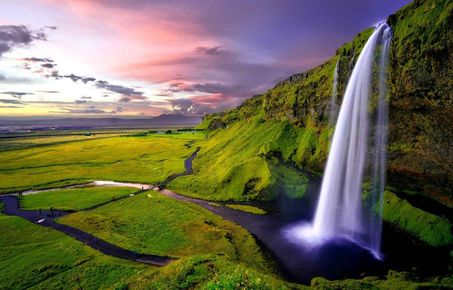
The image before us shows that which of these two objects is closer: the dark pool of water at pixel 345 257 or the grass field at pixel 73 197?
the dark pool of water at pixel 345 257

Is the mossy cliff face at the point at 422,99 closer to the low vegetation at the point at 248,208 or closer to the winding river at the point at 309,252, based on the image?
the winding river at the point at 309,252

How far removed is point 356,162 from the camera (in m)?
55.7

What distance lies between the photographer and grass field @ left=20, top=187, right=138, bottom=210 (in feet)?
232

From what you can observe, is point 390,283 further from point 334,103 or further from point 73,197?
point 73,197

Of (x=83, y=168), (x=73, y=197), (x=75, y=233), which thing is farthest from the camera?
(x=83, y=168)

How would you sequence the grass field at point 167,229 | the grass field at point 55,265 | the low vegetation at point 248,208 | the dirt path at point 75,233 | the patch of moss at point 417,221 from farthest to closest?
the low vegetation at point 248,208 → the grass field at point 167,229 → the patch of moss at point 417,221 → the dirt path at point 75,233 → the grass field at point 55,265

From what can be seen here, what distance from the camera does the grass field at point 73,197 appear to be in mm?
70575

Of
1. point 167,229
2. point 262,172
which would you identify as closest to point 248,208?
point 262,172

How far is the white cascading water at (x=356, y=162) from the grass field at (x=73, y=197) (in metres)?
52.5

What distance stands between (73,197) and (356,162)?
234 feet

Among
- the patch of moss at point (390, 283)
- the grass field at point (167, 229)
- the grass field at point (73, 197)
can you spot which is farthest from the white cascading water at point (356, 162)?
the grass field at point (73, 197)

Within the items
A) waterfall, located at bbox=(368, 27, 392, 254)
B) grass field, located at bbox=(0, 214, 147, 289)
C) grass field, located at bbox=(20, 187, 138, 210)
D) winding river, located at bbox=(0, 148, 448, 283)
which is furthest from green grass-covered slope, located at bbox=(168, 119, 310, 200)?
grass field, located at bbox=(0, 214, 147, 289)

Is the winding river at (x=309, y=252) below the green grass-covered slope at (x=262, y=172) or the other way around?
below

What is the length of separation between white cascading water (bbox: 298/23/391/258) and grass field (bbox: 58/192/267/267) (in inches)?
492
